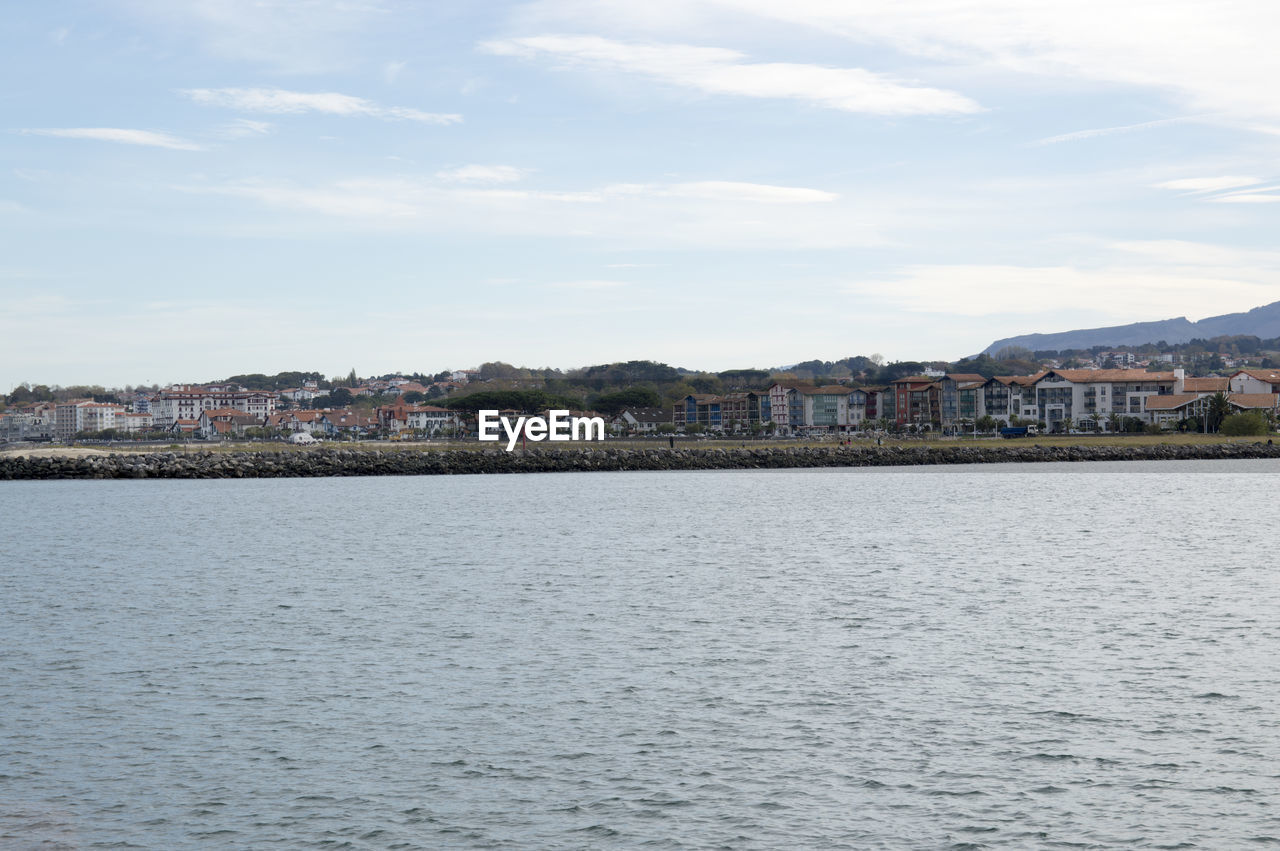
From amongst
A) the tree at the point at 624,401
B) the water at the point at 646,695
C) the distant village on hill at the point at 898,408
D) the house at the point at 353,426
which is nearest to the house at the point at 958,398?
the distant village on hill at the point at 898,408

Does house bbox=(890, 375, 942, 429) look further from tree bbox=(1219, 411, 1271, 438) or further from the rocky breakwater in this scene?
the rocky breakwater

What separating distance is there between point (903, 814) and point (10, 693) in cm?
1106

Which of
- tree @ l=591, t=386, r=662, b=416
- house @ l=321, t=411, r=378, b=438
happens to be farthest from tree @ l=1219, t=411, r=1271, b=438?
house @ l=321, t=411, r=378, b=438

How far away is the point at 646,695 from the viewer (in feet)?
45.8

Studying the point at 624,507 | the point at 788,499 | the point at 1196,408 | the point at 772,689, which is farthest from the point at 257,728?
the point at 1196,408

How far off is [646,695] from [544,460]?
68.6 metres

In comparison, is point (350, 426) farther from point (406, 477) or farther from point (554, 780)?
point (554, 780)

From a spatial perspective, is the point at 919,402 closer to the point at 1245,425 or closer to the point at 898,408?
the point at 898,408

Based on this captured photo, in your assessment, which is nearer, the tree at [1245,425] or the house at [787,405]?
the tree at [1245,425]

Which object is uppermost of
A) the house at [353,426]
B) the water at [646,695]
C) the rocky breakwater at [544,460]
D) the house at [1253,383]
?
the house at [1253,383]

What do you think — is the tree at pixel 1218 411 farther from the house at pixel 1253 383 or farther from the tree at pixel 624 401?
the tree at pixel 624 401

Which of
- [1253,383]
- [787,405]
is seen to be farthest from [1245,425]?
[787,405]

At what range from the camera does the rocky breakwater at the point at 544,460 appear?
76562 mm

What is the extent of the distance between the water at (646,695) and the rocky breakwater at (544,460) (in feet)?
152
